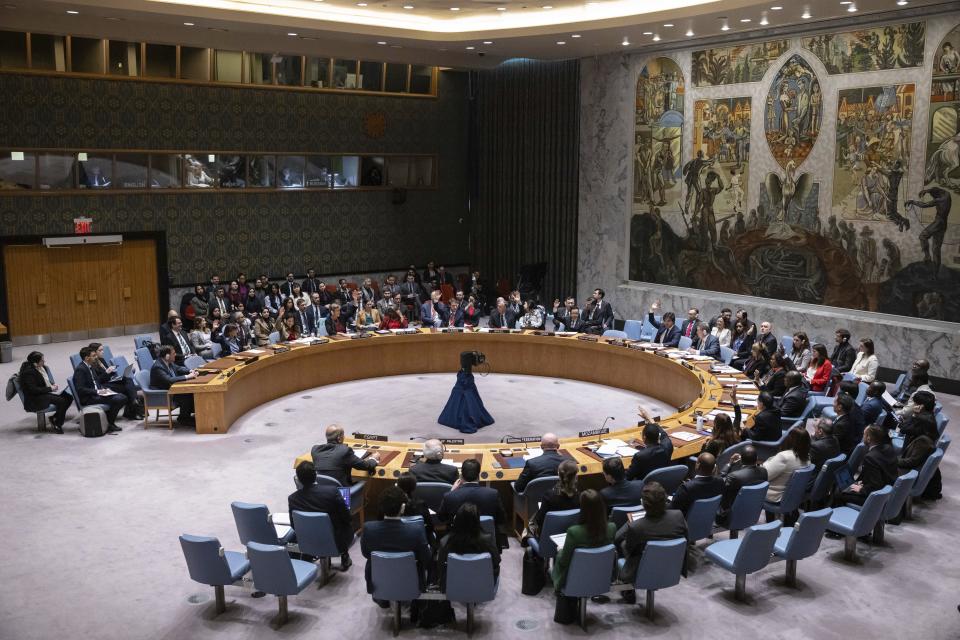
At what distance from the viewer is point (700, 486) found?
709 cm

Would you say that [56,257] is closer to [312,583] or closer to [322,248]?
[322,248]

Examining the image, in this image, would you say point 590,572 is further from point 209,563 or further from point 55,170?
point 55,170

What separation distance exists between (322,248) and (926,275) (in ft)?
40.7

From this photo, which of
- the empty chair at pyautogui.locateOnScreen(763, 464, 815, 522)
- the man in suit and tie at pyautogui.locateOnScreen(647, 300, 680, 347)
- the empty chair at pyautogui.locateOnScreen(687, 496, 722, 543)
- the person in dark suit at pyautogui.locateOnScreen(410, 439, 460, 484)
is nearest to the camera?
the empty chair at pyautogui.locateOnScreen(687, 496, 722, 543)

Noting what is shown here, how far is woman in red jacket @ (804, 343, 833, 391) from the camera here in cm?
1169

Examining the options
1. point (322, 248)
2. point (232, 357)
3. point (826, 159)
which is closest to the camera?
point (232, 357)

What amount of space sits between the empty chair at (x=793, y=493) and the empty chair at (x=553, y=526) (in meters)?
2.12

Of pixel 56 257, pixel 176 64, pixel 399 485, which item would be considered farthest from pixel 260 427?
pixel 176 64

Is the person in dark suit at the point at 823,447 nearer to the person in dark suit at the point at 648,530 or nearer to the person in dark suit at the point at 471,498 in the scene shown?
the person in dark suit at the point at 648,530

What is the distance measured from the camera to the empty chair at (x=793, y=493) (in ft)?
25.3

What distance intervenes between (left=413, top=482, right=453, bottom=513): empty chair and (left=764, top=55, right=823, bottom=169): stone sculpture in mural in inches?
410

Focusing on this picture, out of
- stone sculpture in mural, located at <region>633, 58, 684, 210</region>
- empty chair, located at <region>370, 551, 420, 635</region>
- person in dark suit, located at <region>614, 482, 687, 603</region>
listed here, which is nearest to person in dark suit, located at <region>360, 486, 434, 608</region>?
empty chair, located at <region>370, 551, 420, 635</region>

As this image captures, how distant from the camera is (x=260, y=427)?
11648 millimetres

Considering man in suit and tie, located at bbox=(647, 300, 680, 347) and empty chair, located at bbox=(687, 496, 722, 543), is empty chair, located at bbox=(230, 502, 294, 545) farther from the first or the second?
man in suit and tie, located at bbox=(647, 300, 680, 347)
